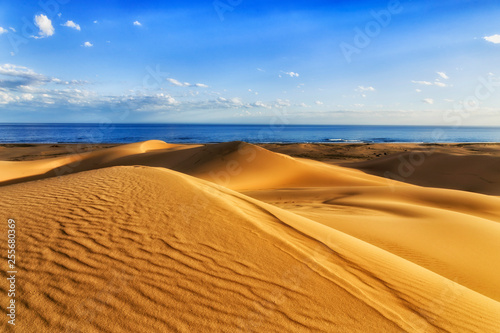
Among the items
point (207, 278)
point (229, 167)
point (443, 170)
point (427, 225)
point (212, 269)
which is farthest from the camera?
point (443, 170)

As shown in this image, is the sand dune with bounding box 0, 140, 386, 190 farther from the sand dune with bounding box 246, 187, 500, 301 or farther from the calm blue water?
the calm blue water

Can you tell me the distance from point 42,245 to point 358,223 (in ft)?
24.2

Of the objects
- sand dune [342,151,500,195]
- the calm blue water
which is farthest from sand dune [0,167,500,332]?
the calm blue water

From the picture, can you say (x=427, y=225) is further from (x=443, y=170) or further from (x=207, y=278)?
(x=443, y=170)

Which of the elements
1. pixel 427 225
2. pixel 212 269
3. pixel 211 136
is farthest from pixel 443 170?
pixel 211 136

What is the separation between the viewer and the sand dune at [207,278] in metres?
2.50

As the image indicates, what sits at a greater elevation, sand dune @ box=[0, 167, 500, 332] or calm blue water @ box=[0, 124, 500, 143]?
calm blue water @ box=[0, 124, 500, 143]

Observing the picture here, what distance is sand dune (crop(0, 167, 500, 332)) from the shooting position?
98.3 inches

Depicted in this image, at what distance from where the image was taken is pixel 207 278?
3014 millimetres

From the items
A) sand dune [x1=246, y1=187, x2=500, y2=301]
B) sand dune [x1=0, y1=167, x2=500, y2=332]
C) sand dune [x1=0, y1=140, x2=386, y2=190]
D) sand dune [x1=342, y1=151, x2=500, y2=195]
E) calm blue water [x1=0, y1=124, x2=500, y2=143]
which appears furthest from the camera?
calm blue water [x1=0, y1=124, x2=500, y2=143]

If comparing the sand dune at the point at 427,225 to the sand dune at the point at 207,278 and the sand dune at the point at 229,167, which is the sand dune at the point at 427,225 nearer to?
the sand dune at the point at 207,278

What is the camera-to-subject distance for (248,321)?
2.52m

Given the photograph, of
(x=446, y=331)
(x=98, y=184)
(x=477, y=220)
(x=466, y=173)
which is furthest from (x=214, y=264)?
(x=466, y=173)

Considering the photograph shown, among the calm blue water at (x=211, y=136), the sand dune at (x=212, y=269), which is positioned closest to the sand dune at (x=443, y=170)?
the sand dune at (x=212, y=269)
